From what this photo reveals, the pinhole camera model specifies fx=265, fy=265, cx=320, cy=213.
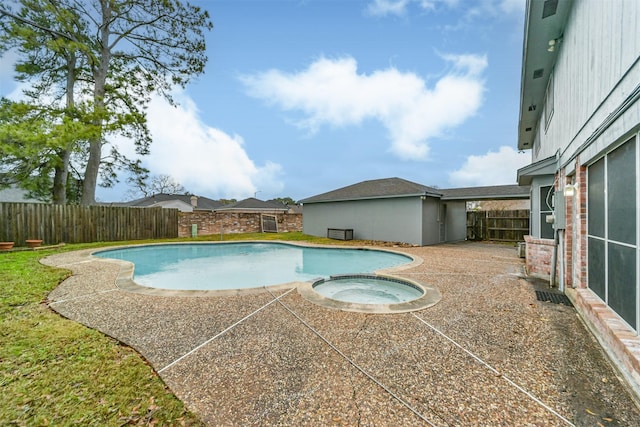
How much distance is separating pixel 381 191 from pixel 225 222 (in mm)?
11370

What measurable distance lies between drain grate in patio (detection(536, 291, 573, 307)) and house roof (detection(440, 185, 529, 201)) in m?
8.91

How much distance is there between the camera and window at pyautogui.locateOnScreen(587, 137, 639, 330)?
2.56 metres

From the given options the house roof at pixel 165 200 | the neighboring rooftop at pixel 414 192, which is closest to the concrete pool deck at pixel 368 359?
the neighboring rooftop at pixel 414 192

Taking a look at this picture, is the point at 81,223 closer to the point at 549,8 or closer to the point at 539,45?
the point at 549,8

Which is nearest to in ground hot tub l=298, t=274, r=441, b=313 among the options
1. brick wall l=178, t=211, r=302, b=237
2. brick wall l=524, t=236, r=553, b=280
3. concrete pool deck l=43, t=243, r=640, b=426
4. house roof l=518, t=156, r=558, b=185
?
concrete pool deck l=43, t=243, r=640, b=426

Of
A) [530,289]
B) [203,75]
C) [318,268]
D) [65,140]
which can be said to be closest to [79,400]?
[530,289]

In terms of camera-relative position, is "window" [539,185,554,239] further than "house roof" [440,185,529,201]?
No

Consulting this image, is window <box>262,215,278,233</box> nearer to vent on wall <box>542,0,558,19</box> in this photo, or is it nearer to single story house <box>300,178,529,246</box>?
single story house <box>300,178,529,246</box>

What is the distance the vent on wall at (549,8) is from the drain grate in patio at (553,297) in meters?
5.49

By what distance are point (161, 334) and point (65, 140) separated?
581 inches

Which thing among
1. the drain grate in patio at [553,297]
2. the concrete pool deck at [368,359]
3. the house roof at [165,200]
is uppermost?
the house roof at [165,200]

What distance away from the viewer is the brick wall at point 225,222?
17531 mm

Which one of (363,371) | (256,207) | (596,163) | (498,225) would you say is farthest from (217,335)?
(256,207)

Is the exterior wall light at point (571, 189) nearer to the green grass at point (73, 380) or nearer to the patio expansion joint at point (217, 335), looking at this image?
the patio expansion joint at point (217, 335)
